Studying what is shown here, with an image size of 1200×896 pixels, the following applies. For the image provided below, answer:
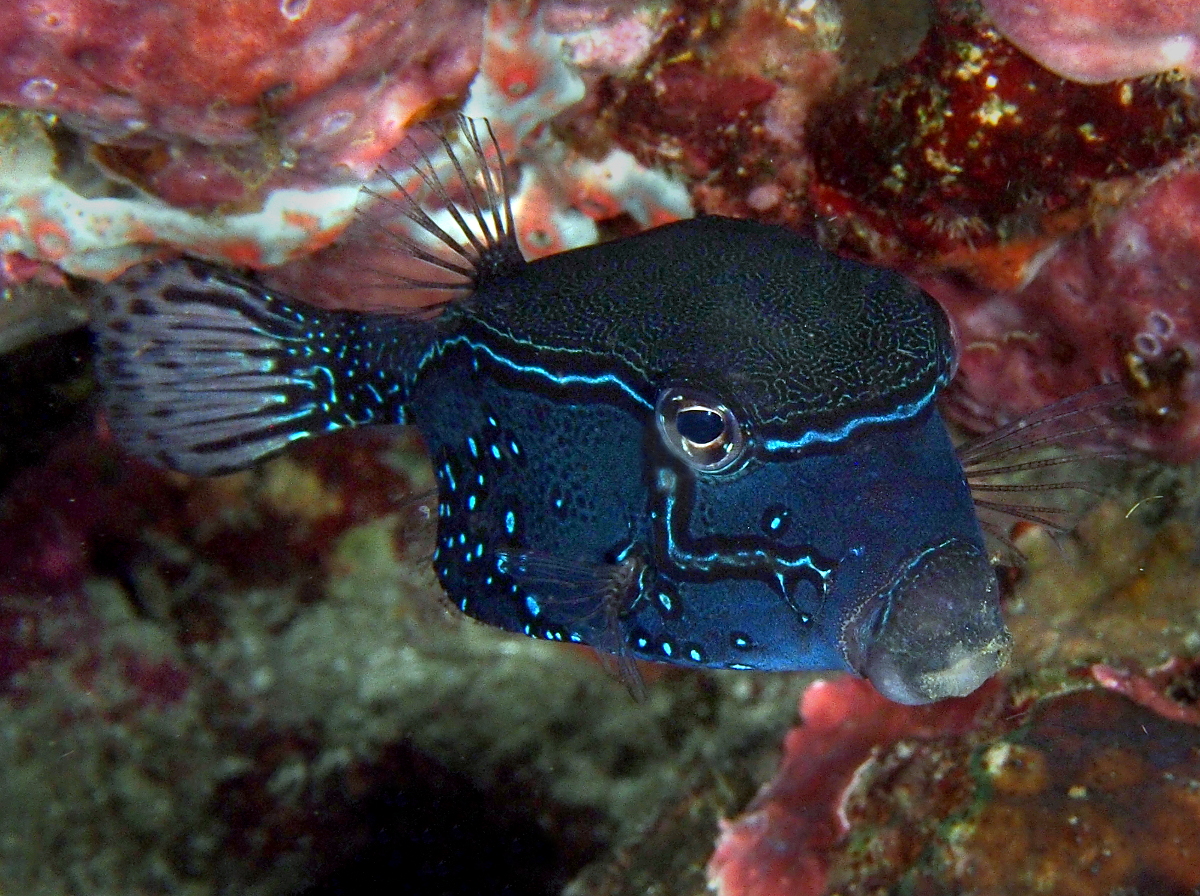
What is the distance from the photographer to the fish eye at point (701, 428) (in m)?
1.94

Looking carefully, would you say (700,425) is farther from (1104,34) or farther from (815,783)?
(815,783)

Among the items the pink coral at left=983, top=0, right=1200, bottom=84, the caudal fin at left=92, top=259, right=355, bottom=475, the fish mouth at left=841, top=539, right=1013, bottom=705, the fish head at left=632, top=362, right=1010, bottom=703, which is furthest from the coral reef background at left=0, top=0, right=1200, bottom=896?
the fish mouth at left=841, top=539, right=1013, bottom=705

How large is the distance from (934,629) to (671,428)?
70cm

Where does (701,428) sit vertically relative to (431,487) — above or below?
above

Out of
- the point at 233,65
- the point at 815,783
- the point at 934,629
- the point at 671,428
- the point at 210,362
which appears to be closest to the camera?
the point at 934,629

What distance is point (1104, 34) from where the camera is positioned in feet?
8.32

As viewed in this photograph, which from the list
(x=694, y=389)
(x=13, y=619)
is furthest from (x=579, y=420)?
(x=13, y=619)

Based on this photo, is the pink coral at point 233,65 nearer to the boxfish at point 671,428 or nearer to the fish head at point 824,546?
the boxfish at point 671,428

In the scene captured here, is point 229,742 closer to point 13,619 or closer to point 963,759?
point 13,619

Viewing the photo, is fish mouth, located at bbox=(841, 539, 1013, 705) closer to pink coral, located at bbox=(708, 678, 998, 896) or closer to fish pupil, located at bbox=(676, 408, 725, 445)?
fish pupil, located at bbox=(676, 408, 725, 445)

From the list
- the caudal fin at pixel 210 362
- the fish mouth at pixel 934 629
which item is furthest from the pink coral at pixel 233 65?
the fish mouth at pixel 934 629

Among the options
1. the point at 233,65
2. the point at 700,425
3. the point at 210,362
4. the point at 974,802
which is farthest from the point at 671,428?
the point at 974,802

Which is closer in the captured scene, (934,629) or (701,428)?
(934,629)

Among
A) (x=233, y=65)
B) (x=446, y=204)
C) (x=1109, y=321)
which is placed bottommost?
(x=1109, y=321)
